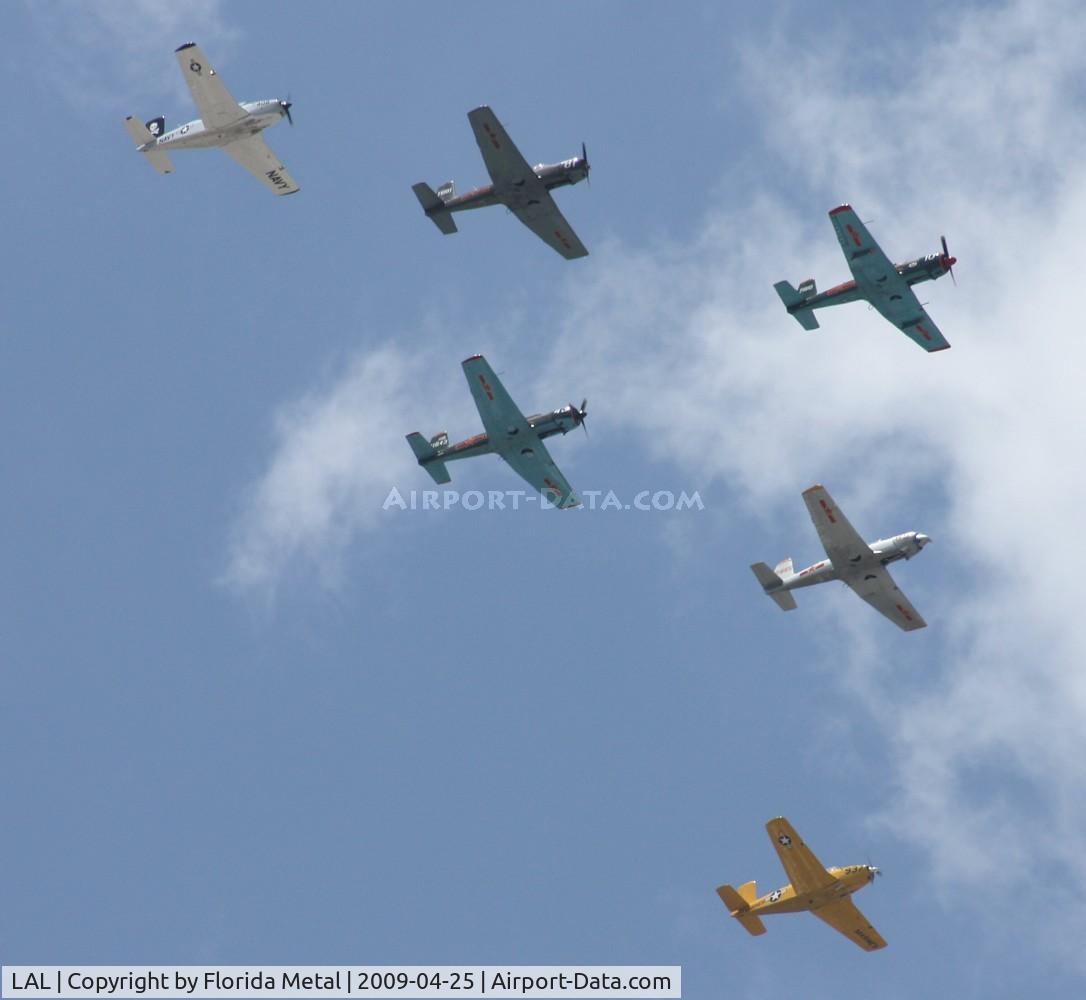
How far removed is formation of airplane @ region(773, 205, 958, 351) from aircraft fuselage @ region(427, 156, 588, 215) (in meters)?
12.3

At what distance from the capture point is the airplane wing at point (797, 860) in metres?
82.4

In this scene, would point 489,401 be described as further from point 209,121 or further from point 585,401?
point 209,121

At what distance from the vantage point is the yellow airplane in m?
82.5

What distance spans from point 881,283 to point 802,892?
28.7 metres

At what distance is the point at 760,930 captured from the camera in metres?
84.6

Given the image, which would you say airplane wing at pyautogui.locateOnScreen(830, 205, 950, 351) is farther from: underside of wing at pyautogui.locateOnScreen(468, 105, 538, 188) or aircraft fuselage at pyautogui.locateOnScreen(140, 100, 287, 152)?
aircraft fuselage at pyautogui.locateOnScreen(140, 100, 287, 152)

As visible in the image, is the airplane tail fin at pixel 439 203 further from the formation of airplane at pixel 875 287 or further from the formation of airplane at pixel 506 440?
the formation of airplane at pixel 875 287

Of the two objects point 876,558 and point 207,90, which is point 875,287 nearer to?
point 876,558

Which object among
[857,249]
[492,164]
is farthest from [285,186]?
[857,249]

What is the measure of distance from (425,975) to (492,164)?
3602cm

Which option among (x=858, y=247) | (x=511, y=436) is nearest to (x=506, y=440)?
(x=511, y=436)

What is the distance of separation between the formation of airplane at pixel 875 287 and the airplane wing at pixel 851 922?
27274mm

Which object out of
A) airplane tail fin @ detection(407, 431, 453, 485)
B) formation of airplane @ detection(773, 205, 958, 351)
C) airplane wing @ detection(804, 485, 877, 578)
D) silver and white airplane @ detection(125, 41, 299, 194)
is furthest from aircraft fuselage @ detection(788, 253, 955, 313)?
silver and white airplane @ detection(125, 41, 299, 194)

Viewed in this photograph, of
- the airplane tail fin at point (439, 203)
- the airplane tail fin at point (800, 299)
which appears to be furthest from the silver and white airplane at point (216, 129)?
the airplane tail fin at point (800, 299)
